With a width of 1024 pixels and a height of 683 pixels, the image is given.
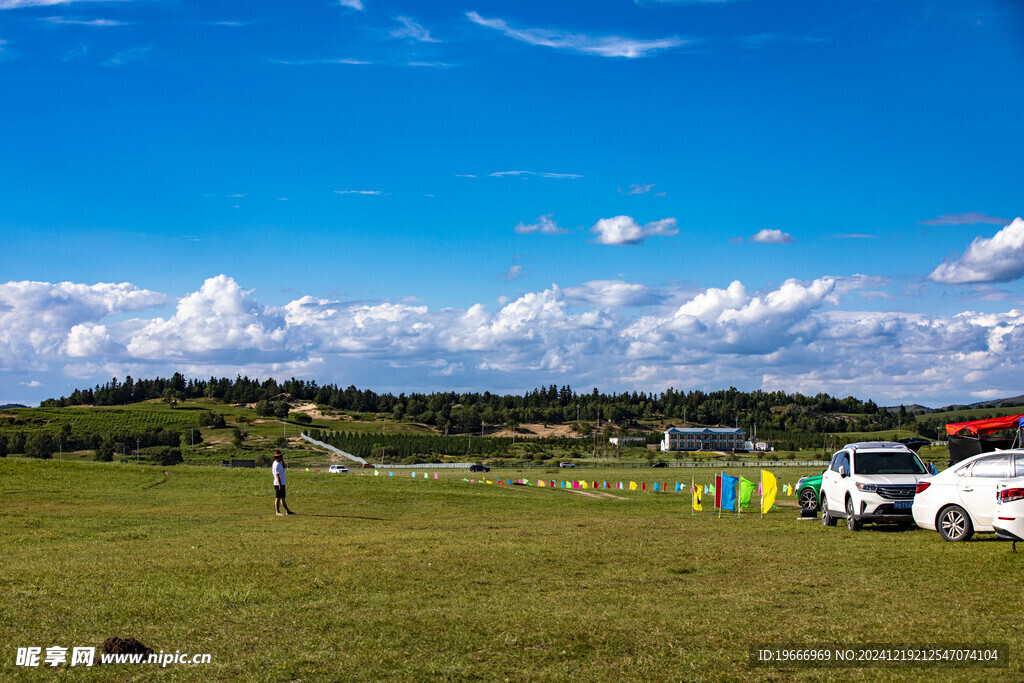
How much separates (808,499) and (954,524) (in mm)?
8225

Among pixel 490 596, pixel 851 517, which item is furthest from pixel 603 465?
pixel 490 596

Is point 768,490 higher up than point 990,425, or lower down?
lower down

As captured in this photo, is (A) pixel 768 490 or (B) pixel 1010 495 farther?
(A) pixel 768 490

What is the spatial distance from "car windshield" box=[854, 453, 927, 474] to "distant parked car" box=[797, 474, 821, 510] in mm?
3599

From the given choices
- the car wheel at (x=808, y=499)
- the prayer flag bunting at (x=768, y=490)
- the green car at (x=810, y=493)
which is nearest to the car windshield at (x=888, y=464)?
the green car at (x=810, y=493)

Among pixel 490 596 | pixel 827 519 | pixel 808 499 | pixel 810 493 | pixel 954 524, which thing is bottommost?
pixel 490 596

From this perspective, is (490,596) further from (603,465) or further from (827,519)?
(603,465)

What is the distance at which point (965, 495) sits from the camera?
53.9 feet

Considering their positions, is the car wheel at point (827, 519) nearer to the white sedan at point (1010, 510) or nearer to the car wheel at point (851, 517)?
the car wheel at point (851, 517)

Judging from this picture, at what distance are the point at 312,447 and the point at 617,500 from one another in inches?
5992

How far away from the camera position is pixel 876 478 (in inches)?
785

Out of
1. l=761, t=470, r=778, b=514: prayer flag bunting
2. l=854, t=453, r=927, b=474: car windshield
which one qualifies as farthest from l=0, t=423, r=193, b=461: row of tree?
l=854, t=453, r=927, b=474: car windshield

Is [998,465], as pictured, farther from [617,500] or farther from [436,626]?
[617,500]

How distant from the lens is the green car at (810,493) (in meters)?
24.4
